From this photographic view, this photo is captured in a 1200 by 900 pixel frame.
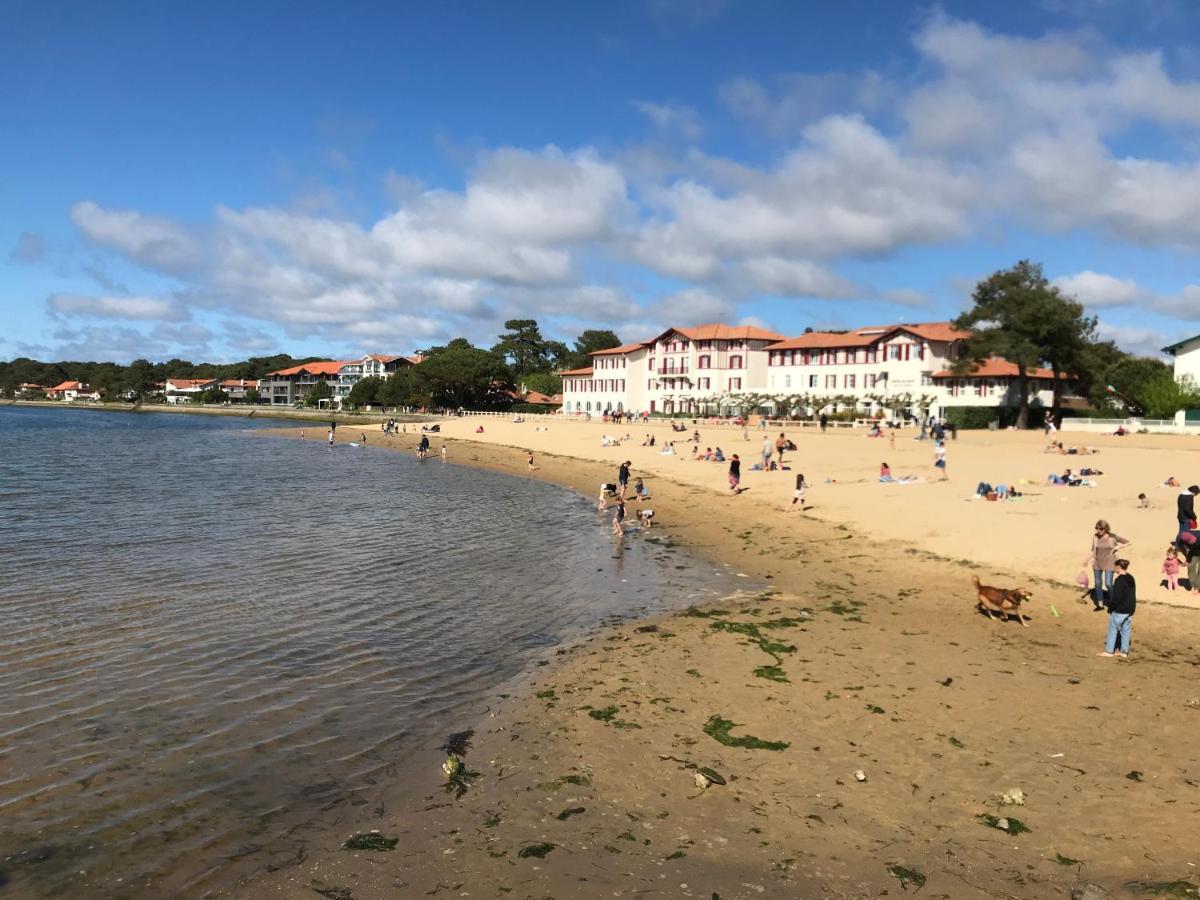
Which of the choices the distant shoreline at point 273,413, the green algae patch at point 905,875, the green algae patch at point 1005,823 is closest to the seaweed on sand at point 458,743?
the green algae patch at point 905,875

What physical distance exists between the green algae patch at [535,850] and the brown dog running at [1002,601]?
10440 millimetres

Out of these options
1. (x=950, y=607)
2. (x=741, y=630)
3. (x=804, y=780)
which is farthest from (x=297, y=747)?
(x=950, y=607)

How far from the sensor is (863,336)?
82688 mm

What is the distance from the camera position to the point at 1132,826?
23.8 ft

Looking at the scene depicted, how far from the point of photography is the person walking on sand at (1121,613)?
1170cm

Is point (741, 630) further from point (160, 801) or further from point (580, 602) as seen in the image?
point (160, 801)

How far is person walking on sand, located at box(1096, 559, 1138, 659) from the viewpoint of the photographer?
38.4 feet

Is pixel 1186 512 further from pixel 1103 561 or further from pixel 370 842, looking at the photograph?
pixel 370 842

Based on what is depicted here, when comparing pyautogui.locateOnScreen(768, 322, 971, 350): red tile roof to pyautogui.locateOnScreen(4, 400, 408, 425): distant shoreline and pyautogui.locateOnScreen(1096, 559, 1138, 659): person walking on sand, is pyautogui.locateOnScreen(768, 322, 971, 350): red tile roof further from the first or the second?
pyautogui.locateOnScreen(1096, 559, 1138, 659): person walking on sand

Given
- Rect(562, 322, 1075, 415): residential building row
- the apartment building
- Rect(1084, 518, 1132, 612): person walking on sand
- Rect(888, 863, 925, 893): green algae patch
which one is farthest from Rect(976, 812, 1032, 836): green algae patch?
the apartment building

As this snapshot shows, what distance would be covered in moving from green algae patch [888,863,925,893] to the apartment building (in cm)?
8243

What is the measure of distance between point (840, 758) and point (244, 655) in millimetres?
9192

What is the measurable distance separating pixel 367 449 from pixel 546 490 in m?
36.5

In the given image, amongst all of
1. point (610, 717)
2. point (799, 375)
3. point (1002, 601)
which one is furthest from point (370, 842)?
point (799, 375)
